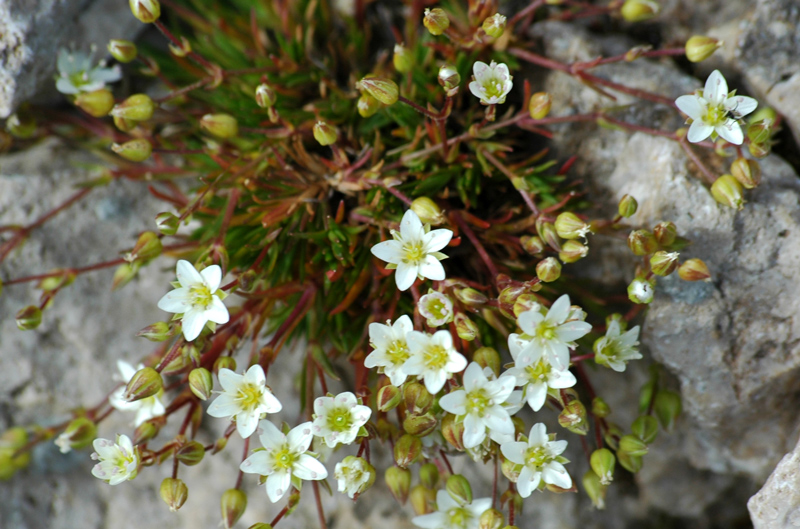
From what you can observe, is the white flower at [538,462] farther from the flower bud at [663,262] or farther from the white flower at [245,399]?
the white flower at [245,399]

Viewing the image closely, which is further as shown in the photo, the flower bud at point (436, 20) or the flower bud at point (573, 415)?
the flower bud at point (436, 20)

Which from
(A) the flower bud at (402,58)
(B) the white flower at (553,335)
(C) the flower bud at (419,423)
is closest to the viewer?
(B) the white flower at (553,335)

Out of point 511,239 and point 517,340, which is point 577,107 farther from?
point 517,340

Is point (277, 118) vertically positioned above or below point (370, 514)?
above

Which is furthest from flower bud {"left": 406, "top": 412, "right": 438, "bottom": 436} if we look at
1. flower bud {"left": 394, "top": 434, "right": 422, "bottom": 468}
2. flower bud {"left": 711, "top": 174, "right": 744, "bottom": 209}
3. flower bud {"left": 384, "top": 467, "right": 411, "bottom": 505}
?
flower bud {"left": 711, "top": 174, "right": 744, "bottom": 209}

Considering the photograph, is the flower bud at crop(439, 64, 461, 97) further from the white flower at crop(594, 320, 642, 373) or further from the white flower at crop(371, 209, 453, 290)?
the white flower at crop(594, 320, 642, 373)

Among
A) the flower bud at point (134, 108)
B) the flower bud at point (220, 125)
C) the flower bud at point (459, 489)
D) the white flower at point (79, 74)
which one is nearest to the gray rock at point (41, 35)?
the white flower at point (79, 74)

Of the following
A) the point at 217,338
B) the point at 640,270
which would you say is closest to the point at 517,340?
the point at 640,270
